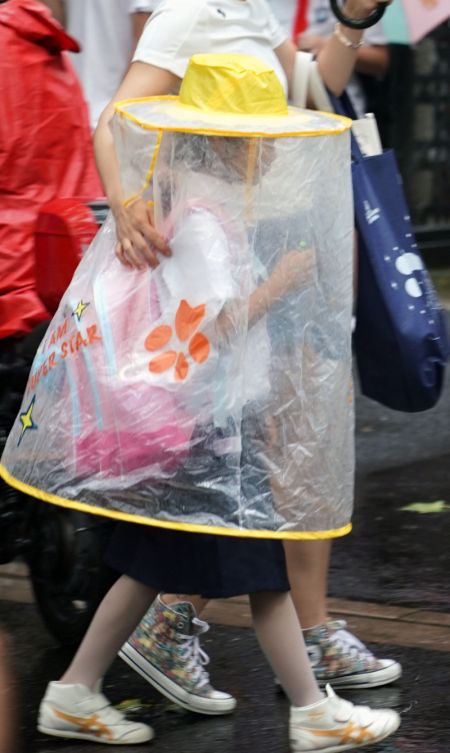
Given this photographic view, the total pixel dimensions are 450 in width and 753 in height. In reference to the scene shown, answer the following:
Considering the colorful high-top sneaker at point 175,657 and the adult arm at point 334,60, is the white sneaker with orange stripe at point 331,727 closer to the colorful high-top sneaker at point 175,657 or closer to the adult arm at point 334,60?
the colorful high-top sneaker at point 175,657

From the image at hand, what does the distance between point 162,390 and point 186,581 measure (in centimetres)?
49

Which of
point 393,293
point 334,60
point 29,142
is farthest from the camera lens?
point 29,142

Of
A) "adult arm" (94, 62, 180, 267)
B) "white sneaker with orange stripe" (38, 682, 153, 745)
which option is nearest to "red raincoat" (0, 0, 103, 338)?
"adult arm" (94, 62, 180, 267)

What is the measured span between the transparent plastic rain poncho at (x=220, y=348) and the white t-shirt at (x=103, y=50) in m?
2.87

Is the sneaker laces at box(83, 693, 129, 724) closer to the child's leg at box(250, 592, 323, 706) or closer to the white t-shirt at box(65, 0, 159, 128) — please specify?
the child's leg at box(250, 592, 323, 706)

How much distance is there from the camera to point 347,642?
410 cm

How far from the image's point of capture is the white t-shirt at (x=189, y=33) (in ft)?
12.4

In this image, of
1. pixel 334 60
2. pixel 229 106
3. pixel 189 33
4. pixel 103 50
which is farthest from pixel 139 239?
pixel 103 50

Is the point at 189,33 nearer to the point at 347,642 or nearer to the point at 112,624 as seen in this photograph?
the point at 112,624

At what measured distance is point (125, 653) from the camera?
4.01 metres

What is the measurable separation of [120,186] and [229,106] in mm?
331

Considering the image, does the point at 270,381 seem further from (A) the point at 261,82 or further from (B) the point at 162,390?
(A) the point at 261,82

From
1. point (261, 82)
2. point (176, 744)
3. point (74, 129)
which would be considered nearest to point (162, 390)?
point (261, 82)

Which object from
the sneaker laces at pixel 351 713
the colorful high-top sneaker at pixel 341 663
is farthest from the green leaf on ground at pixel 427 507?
the sneaker laces at pixel 351 713
